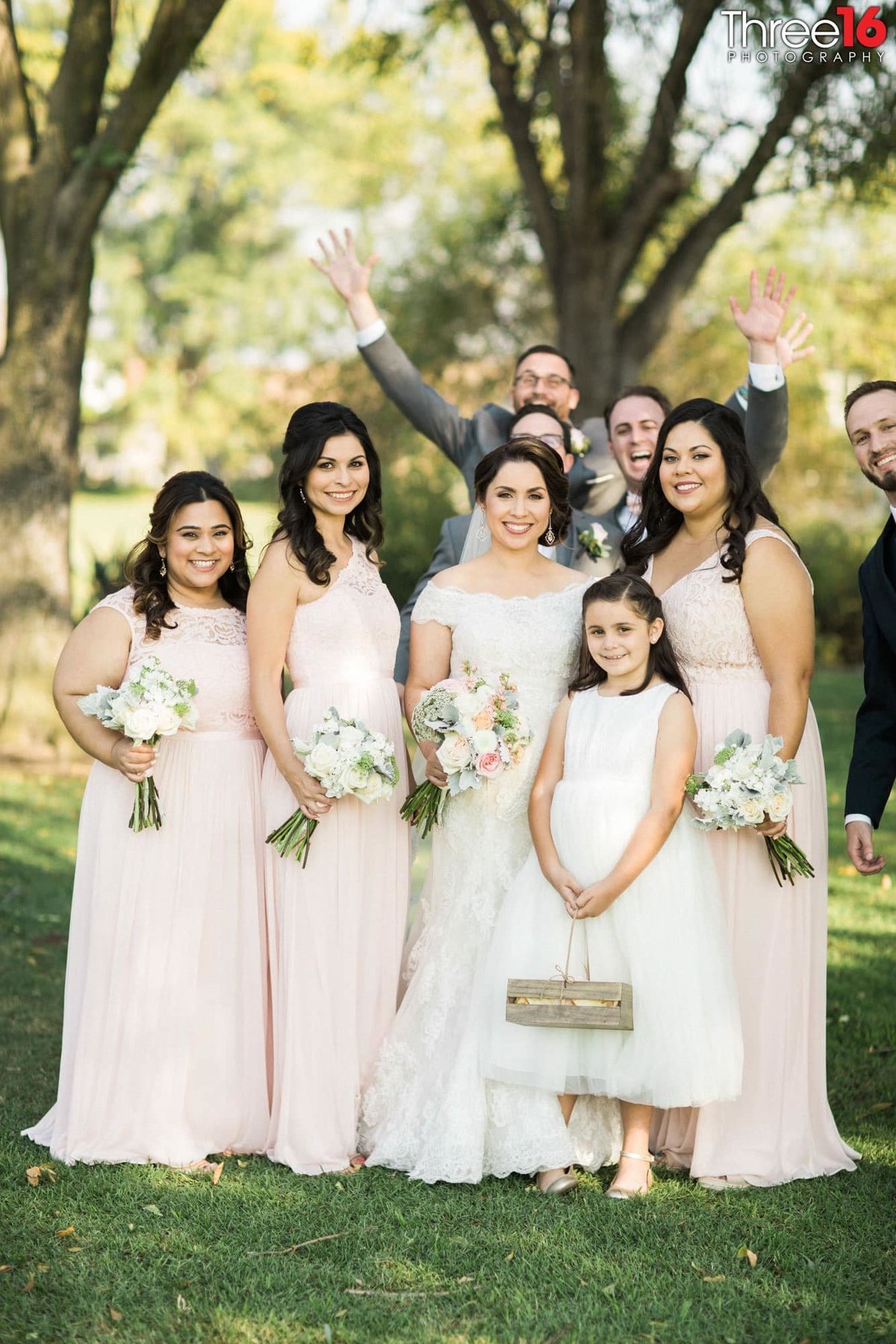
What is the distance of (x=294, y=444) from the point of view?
5.14 metres

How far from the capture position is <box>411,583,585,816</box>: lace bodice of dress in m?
5.01

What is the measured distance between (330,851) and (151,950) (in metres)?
0.76

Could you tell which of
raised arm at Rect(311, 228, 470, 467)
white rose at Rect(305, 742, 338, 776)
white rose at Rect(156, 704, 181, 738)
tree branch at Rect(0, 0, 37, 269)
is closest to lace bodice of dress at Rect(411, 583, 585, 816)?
white rose at Rect(305, 742, 338, 776)

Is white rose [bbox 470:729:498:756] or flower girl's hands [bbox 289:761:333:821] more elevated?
white rose [bbox 470:729:498:756]

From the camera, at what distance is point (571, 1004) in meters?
4.45

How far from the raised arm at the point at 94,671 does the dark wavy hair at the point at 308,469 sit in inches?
27.9

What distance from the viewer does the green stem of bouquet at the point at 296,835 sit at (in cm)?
495

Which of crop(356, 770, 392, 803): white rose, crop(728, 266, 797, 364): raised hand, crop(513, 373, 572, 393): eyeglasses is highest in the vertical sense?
crop(728, 266, 797, 364): raised hand

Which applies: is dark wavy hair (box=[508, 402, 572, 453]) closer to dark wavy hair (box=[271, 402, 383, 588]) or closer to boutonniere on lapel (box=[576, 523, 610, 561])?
boutonniere on lapel (box=[576, 523, 610, 561])

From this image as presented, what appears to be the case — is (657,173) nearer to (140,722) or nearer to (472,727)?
(472,727)

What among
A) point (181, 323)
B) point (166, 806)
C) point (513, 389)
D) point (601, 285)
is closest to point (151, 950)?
point (166, 806)

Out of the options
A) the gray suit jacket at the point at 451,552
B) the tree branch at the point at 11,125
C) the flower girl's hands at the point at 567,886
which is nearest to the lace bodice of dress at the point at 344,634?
the gray suit jacket at the point at 451,552

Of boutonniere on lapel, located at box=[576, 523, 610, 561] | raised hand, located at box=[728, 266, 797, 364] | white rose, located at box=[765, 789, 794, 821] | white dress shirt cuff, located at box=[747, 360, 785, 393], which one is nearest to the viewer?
white rose, located at box=[765, 789, 794, 821]

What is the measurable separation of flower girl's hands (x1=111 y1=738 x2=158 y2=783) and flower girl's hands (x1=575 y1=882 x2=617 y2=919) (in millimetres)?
1623
